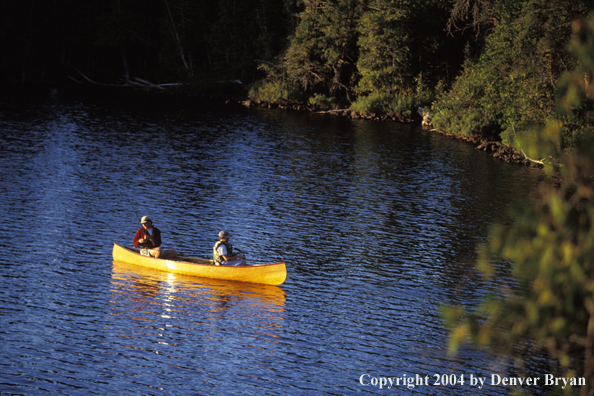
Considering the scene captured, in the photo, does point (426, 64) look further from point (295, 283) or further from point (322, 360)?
point (322, 360)

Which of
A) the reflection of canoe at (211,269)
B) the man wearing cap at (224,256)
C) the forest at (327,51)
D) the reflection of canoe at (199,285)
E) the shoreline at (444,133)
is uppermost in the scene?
the forest at (327,51)

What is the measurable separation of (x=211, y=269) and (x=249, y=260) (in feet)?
8.23

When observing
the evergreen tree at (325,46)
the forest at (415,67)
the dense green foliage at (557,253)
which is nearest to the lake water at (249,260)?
the forest at (415,67)

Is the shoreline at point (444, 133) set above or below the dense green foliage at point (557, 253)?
above

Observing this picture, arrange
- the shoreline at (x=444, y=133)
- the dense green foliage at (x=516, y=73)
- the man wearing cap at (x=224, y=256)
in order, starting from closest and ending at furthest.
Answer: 1. the man wearing cap at (x=224, y=256)
2. the dense green foliage at (x=516, y=73)
3. the shoreline at (x=444, y=133)

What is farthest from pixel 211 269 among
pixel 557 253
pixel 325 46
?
pixel 325 46

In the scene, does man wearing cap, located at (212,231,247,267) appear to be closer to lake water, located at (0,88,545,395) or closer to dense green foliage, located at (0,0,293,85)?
lake water, located at (0,88,545,395)

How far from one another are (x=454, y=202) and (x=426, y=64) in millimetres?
38520

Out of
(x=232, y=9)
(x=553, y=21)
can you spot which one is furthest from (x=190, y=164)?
(x=232, y=9)

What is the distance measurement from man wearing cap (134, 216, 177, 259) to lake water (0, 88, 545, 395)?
3.31ft

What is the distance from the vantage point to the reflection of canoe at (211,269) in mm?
21234

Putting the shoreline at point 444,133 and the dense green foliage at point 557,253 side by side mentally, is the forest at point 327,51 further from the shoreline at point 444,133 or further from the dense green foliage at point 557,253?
the dense green foliage at point 557,253

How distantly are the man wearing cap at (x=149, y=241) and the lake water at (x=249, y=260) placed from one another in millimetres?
1009

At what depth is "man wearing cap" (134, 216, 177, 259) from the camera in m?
22.9
